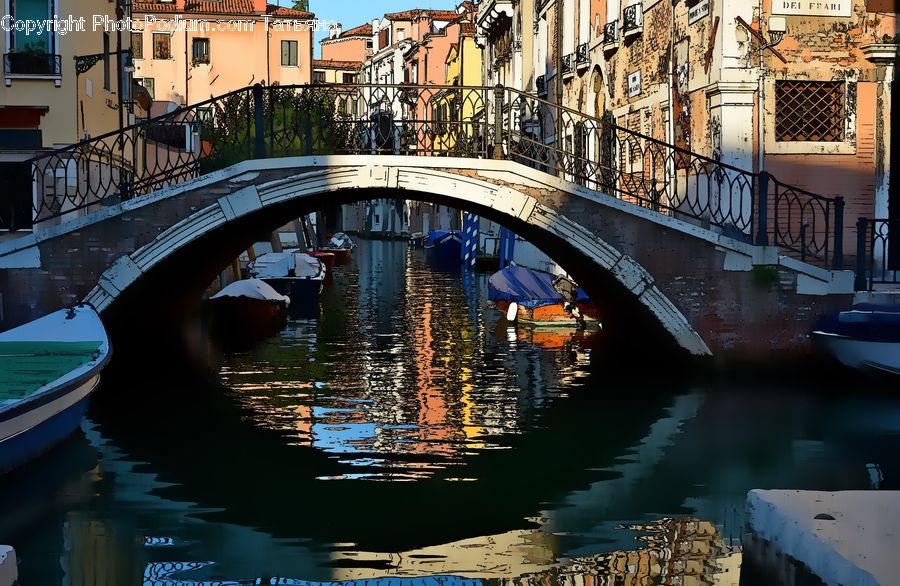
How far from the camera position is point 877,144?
12.4 m

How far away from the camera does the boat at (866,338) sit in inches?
430

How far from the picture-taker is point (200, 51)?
1614 inches

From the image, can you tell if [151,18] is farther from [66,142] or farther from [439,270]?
[66,142]

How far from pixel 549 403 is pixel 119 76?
12180 millimetres

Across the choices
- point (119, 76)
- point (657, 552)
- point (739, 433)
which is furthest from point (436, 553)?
point (119, 76)

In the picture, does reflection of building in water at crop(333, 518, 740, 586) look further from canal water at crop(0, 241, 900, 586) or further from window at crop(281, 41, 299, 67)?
window at crop(281, 41, 299, 67)

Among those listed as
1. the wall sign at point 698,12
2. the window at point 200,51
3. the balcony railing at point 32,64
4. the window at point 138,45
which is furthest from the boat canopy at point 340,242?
the wall sign at point 698,12

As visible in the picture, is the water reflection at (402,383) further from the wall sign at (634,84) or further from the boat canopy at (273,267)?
the wall sign at (634,84)

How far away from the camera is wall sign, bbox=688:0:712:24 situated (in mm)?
12488

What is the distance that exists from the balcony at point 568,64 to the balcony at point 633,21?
319cm

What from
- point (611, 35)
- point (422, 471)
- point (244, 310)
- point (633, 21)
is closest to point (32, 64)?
point (244, 310)

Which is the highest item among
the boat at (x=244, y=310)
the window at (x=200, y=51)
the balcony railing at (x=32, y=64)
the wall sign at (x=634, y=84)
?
the window at (x=200, y=51)

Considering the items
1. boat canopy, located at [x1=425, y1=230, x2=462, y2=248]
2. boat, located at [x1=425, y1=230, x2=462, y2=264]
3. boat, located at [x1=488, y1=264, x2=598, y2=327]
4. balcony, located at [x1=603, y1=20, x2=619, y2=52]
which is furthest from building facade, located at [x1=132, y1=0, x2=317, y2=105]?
balcony, located at [x1=603, y1=20, x2=619, y2=52]

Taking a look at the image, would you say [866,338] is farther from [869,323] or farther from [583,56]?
[583,56]
